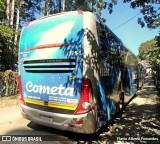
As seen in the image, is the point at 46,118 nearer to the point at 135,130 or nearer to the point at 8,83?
the point at 135,130

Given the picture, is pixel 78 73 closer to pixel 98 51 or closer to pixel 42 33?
pixel 98 51

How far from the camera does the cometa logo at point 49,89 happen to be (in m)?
5.19

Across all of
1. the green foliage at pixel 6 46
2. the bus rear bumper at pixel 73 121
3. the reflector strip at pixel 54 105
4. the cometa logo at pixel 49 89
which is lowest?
the bus rear bumper at pixel 73 121

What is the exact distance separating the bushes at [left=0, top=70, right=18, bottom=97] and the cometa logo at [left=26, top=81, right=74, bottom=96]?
27.1 ft

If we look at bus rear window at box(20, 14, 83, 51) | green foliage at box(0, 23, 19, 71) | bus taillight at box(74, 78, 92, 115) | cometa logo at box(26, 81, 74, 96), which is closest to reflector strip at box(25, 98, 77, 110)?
bus taillight at box(74, 78, 92, 115)

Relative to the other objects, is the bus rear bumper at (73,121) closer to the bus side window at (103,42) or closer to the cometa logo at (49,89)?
the cometa logo at (49,89)

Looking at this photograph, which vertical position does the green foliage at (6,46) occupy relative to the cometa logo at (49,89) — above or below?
above

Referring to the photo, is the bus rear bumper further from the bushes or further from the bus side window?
the bushes

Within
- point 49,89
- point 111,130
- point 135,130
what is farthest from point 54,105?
point 135,130

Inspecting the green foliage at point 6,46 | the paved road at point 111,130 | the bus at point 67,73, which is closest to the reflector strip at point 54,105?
the bus at point 67,73

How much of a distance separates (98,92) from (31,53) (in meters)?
2.17

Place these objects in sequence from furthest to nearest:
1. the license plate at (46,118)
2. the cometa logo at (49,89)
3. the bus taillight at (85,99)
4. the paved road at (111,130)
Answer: the paved road at (111,130), the license plate at (46,118), the cometa logo at (49,89), the bus taillight at (85,99)

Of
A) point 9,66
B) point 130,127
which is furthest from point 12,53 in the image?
point 130,127

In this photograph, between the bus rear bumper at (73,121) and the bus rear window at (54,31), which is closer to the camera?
the bus rear bumper at (73,121)
